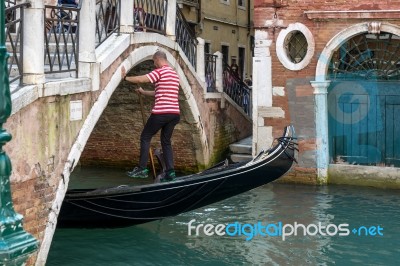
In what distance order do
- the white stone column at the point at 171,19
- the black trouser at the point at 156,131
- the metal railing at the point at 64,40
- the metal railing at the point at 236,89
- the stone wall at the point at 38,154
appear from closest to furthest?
the stone wall at the point at 38,154
the metal railing at the point at 64,40
the black trouser at the point at 156,131
the white stone column at the point at 171,19
the metal railing at the point at 236,89

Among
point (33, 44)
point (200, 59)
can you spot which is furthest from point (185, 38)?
point (33, 44)

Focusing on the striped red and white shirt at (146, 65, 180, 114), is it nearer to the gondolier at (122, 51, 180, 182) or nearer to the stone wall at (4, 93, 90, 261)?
the gondolier at (122, 51, 180, 182)

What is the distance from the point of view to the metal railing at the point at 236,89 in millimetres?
9715

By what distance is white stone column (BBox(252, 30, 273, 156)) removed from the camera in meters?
8.22

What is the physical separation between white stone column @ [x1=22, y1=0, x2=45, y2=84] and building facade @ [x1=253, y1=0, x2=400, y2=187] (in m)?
4.34

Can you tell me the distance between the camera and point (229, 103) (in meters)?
9.70

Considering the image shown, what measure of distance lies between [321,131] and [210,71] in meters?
1.89

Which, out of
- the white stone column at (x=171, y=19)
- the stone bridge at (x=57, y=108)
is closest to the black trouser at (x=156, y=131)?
the stone bridge at (x=57, y=108)

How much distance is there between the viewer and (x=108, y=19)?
236 inches

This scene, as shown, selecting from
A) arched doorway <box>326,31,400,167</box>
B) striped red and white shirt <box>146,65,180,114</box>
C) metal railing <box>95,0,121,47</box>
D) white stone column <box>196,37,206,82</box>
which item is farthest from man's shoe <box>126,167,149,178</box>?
arched doorway <box>326,31,400,167</box>

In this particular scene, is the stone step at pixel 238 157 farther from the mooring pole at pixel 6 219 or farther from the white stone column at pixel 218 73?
the mooring pole at pixel 6 219

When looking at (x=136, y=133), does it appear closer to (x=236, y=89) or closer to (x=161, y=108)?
(x=236, y=89)

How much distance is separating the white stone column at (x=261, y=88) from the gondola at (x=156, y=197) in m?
2.40

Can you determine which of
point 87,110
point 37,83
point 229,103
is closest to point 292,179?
point 229,103
